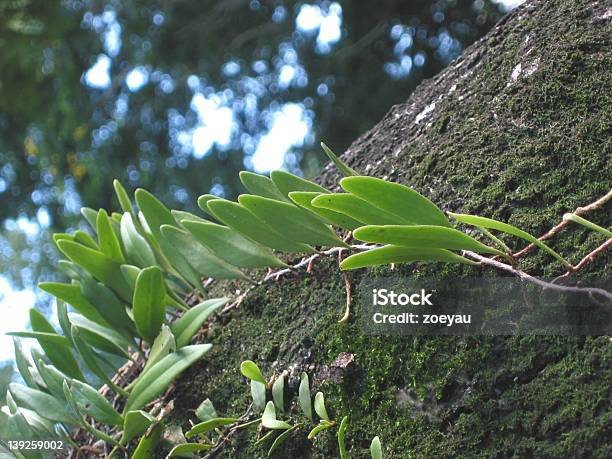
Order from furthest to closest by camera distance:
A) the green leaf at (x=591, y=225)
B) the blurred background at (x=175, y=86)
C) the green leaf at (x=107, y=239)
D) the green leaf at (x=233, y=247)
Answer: the blurred background at (x=175, y=86) → the green leaf at (x=107, y=239) → the green leaf at (x=233, y=247) → the green leaf at (x=591, y=225)

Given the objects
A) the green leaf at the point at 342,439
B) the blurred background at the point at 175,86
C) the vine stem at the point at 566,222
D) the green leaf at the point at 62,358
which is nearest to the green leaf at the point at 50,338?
the green leaf at the point at 62,358

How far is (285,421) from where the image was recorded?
0.51 m

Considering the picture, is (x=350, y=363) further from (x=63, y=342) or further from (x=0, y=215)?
(x=0, y=215)

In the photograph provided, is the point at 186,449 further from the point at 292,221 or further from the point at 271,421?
the point at 292,221

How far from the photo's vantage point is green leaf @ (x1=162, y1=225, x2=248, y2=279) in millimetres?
638

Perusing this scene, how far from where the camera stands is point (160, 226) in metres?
0.67

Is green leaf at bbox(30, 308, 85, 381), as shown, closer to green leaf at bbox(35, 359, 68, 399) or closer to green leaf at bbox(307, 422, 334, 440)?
green leaf at bbox(35, 359, 68, 399)

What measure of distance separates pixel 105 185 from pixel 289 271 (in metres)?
2.27

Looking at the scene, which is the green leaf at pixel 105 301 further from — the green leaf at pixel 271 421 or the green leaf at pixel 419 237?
the green leaf at pixel 419 237

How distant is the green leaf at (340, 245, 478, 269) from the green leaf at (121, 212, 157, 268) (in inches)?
13.1

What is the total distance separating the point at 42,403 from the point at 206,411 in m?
0.17

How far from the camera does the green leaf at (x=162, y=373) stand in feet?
1.91

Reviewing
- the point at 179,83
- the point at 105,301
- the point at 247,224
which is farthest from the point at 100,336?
the point at 179,83

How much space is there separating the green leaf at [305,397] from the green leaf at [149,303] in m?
0.18
